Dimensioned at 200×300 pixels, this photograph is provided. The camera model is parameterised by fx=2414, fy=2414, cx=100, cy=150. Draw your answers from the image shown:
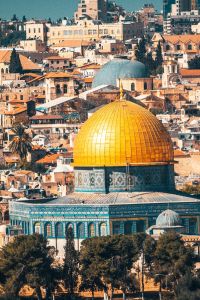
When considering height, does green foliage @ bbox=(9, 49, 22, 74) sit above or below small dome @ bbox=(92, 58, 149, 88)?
below

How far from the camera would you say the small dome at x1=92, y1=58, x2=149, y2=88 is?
154 m

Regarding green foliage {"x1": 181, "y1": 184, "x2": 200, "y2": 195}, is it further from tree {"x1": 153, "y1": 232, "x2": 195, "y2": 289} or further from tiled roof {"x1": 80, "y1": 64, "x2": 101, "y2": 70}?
tiled roof {"x1": 80, "y1": 64, "x2": 101, "y2": 70}

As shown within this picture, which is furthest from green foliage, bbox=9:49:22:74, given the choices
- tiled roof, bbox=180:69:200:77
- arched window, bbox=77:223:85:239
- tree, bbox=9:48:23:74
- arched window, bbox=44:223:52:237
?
arched window, bbox=77:223:85:239

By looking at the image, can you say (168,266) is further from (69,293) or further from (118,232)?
(118,232)

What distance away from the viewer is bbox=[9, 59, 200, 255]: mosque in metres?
89.3

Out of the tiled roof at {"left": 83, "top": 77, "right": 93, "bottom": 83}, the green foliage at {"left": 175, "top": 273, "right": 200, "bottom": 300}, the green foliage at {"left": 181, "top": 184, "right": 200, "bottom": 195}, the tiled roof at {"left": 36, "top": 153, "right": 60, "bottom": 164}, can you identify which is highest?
the green foliage at {"left": 175, "top": 273, "right": 200, "bottom": 300}

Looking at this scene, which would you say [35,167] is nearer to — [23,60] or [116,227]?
[116,227]

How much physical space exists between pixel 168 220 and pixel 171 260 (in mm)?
7211

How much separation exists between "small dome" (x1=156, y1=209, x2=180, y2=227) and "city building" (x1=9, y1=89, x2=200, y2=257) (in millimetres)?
1848

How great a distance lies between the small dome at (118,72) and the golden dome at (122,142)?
2345 inches

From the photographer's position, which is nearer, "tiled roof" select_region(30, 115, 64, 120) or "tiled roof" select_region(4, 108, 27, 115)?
"tiled roof" select_region(30, 115, 64, 120)

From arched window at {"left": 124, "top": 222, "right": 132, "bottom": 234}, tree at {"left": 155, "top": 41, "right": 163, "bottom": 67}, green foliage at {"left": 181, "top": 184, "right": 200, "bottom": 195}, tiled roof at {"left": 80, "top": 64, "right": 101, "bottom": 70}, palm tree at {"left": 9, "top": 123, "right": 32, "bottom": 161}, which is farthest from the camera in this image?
tree at {"left": 155, "top": 41, "right": 163, "bottom": 67}

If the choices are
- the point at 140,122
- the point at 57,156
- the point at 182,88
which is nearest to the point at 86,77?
the point at 182,88

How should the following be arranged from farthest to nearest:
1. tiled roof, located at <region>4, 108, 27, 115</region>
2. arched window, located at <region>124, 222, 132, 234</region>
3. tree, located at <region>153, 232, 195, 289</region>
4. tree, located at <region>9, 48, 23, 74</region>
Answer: tree, located at <region>9, 48, 23, 74</region> → tiled roof, located at <region>4, 108, 27, 115</region> → arched window, located at <region>124, 222, 132, 234</region> → tree, located at <region>153, 232, 195, 289</region>
